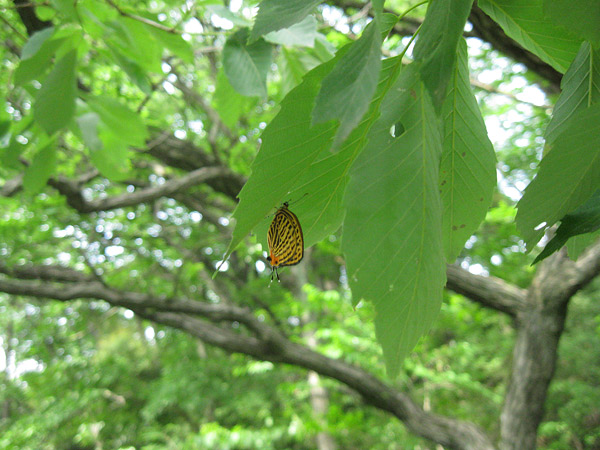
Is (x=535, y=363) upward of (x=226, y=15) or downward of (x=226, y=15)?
upward

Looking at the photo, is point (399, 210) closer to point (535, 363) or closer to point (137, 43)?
point (137, 43)

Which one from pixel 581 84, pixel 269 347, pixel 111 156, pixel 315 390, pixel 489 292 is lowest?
pixel 581 84

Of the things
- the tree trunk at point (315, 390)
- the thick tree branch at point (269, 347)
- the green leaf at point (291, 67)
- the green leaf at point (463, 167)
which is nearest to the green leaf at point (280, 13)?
the green leaf at point (463, 167)

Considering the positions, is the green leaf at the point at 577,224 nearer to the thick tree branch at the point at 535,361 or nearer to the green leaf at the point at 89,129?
the green leaf at the point at 89,129

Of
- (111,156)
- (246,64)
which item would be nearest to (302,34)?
(246,64)

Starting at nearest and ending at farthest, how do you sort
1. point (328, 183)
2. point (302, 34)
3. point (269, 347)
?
point (328, 183) < point (302, 34) < point (269, 347)

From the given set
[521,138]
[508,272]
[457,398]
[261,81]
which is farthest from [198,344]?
[261,81]
